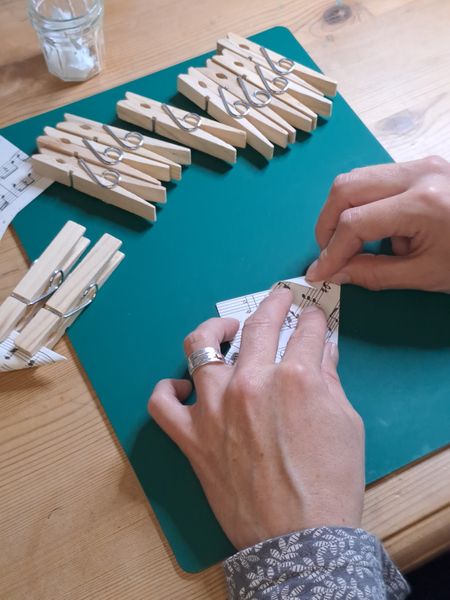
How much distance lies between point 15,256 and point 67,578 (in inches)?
17.5

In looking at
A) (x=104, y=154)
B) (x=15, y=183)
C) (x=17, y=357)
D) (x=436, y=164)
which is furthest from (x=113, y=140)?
(x=436, y=164)

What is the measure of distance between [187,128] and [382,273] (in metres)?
0.37

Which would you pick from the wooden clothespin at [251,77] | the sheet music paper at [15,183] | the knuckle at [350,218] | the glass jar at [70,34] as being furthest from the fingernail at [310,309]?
the glass jar at [70,34]

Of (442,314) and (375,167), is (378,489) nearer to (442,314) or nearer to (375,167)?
(442,314)

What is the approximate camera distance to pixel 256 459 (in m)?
0.69

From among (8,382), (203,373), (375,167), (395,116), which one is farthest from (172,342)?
(395,116)

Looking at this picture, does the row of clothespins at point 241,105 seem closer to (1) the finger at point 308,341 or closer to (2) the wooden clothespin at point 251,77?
(2) the wooden clothespin at point 251,77

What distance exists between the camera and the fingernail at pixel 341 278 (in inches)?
34.8

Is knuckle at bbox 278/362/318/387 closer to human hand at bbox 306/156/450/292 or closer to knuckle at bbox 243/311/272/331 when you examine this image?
knuckle at bbox 243/311/272/331

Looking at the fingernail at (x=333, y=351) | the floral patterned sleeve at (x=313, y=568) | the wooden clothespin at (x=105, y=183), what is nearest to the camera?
the floral patterned sleeve at (x=313, y=568)

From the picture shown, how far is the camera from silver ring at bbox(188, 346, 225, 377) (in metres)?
0.78

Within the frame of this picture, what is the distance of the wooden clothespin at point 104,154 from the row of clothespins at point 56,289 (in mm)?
122

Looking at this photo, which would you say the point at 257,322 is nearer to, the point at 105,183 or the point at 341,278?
the point at 341,278

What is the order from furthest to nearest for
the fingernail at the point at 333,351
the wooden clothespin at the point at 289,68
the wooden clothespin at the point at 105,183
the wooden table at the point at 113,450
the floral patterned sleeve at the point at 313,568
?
the wooden clothespin at the point at 289,68
the wooden clothespin at the point at 105,183
the fingernail at the point at 333,351
the wooden table at the point at 113,450
the floral patterned sleeve at the point at 313,568
